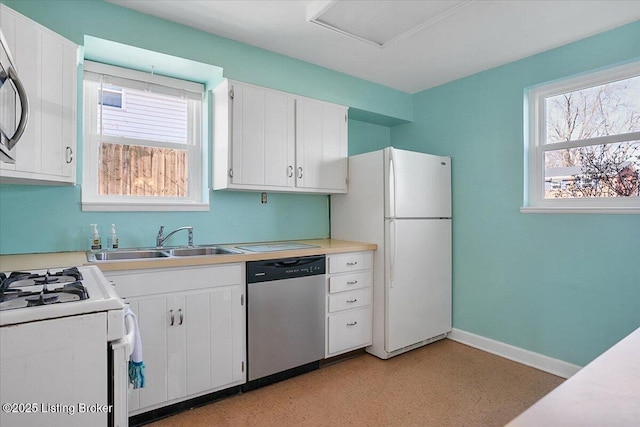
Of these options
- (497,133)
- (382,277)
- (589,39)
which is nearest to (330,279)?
(382,277)

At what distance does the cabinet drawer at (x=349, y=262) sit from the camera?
273 centimetres

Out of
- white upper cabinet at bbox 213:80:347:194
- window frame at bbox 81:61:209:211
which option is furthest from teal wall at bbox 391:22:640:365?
window frame at bbox 81:61:209:211

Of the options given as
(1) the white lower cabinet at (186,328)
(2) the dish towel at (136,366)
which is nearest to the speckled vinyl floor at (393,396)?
(1) the white lower cabinet at (186,328)

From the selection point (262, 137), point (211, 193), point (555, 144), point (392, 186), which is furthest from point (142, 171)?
point (555, 144)

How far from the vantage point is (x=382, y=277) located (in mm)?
2898

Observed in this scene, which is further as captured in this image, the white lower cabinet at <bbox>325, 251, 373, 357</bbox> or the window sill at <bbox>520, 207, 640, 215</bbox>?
the white lower cabinet at <bbox>325, 251, 373, 357</bbox>

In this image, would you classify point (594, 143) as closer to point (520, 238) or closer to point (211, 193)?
point (520, 238)

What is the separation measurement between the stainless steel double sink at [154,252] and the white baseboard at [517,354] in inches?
88.0

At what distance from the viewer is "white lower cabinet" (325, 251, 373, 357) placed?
2.71 metres

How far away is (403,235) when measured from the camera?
9.52 feet

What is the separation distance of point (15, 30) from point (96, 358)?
1.63 metres

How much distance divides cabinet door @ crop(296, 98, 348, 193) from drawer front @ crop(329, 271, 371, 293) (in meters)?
0.78

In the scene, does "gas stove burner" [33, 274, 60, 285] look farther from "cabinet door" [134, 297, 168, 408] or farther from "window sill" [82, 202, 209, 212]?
"window sill" [82, 202, 209, 212]

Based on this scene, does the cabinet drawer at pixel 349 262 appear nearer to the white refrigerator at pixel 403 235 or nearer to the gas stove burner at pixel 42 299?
the white refrigerator at pixel 403 235
